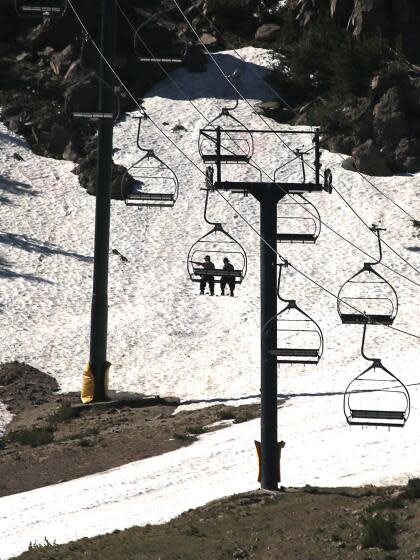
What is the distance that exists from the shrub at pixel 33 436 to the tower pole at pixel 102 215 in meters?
2.59

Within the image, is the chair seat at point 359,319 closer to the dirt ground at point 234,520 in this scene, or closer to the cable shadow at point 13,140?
the dirt ground at point 234,520

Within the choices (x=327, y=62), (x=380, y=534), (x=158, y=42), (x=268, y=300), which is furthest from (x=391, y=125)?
(x=380, y=534)

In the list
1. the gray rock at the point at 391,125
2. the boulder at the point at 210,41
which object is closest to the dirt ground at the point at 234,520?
the gray rock at the point at 391,125

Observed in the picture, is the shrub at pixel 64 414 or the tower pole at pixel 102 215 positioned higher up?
the tower pole at pixel 102 215

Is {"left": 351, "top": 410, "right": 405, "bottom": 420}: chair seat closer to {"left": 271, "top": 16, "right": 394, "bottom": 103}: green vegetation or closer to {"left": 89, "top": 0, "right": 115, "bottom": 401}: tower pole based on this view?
{"left": 89, "top": 0, "right": 115, "bottom": 401}: tower pole

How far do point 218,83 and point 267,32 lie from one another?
224 inches

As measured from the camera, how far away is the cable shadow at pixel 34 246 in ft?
142

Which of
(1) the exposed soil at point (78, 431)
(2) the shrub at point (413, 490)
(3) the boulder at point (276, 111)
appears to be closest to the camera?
(2) the shrub at point (413, 490)

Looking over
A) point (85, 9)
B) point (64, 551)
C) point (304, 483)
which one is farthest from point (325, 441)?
point (85, 9)

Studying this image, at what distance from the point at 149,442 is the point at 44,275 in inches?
625

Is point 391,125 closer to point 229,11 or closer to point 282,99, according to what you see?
point 282,99

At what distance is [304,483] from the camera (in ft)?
71.2

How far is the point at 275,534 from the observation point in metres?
18.3

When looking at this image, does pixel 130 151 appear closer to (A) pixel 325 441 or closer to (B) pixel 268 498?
(A) pixel 325 441
